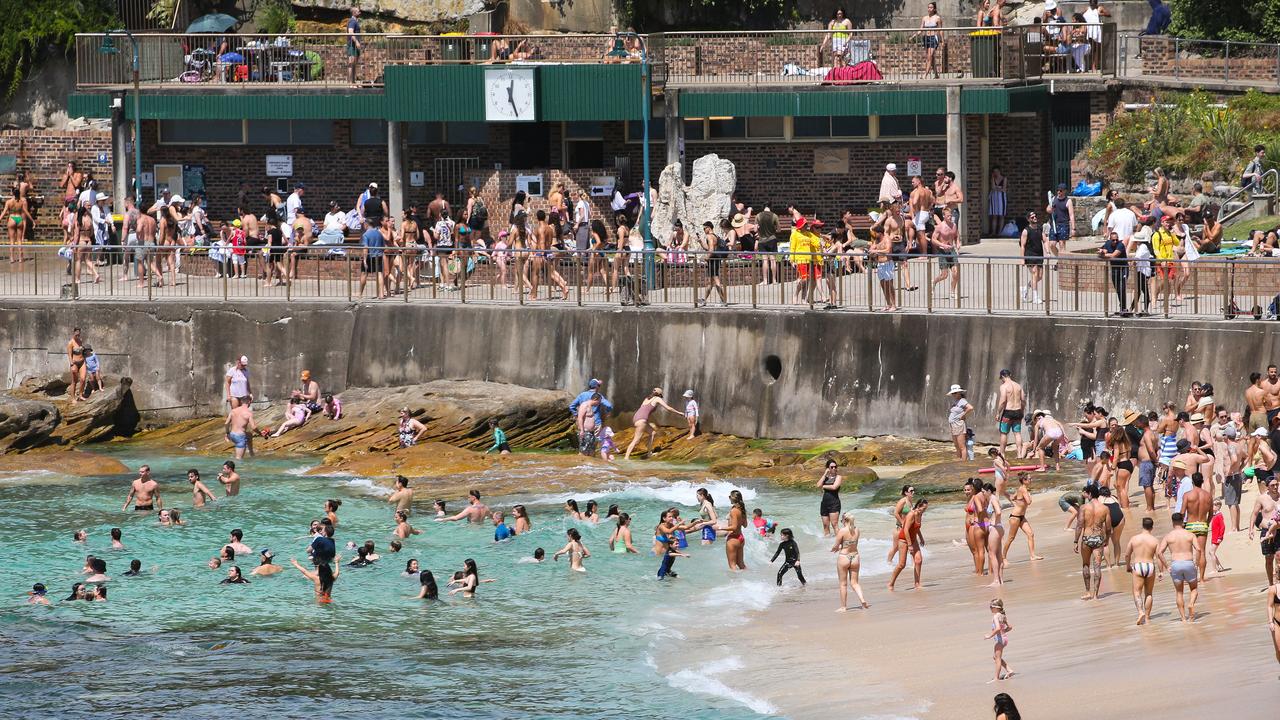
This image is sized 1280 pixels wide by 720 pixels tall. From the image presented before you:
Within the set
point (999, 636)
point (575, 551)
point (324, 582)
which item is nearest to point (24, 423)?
point (324, 582)

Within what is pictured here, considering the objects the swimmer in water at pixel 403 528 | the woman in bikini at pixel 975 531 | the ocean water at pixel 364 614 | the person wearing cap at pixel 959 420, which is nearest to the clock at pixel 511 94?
the ocean water at pixel 364 614

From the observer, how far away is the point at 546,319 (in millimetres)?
34781

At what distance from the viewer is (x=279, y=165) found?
4353 centimetres

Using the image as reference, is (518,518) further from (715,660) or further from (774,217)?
(774,217)

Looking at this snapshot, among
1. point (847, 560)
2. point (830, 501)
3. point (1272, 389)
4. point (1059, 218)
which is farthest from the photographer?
point (1059, 218)

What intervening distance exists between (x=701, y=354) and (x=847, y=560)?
984 cm

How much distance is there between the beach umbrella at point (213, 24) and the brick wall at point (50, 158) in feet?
10.9

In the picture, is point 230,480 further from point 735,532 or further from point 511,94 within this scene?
point 511,94

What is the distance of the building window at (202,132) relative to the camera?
43.3m

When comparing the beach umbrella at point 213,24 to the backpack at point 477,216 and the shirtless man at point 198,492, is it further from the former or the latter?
the shirtless man at point 198,492

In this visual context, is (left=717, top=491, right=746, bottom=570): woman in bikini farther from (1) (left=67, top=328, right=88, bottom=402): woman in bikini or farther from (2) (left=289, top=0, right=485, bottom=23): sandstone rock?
(2) (left=289, top=0, right=485, bottom=23): sandstone rock

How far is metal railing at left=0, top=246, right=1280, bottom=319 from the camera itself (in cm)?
3039

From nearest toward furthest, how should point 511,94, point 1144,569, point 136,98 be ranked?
point 1144,569
point 511,94
point 136,98

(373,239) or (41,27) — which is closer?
(373,239)
